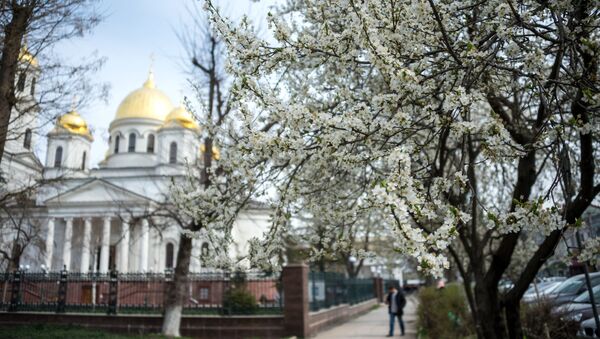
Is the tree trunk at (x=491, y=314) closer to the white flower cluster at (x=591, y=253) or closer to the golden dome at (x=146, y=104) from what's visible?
the white flower cluster at (x=591, y=253)

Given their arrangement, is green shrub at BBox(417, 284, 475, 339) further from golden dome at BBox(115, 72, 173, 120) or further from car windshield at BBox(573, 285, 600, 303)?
golden dome at BBox(115, 72, 173, 120)

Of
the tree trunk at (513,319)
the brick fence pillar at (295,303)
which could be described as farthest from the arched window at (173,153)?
the tree trunk at (513,319)

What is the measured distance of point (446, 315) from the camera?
1256 centimetres

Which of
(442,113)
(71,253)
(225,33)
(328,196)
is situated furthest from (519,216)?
(71,253)

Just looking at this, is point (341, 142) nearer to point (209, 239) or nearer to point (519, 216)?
point (519, 216)

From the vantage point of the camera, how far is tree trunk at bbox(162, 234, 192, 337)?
13.4 m

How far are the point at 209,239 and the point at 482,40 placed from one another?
4.35 m

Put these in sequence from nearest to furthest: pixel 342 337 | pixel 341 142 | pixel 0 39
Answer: pixel 341 142, pixel 0 39, pixel 342 337

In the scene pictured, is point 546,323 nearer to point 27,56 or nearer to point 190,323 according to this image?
point 190,323

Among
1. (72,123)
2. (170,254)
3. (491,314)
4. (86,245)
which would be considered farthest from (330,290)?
(86,245)

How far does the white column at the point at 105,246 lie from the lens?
1577 inches

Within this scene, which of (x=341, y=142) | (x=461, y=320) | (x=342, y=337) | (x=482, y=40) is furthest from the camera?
(x=342, y=337)

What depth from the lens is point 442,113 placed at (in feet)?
14.5

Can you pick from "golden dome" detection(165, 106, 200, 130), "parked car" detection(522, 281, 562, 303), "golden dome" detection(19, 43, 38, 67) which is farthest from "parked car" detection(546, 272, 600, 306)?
"golden dome" detection(165, 106, 200, 130)
